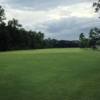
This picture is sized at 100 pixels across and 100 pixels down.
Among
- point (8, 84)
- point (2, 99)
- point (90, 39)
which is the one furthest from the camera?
point (90, 39)

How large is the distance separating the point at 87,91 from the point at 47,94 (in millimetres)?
1744

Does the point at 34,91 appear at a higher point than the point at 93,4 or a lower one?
lower

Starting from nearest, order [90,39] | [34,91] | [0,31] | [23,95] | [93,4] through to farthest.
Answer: [23,95] → [34,91] → [93,4] → [0,31] → [90,39]

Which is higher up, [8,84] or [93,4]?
[93,4]

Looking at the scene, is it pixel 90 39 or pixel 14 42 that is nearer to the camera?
pixel 14 42

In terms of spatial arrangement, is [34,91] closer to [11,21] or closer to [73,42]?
[11,21]

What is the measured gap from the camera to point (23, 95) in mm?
Result: 14820

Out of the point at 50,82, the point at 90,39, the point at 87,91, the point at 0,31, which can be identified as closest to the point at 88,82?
the point at 50,82

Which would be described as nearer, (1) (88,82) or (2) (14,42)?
(1) (88,82)

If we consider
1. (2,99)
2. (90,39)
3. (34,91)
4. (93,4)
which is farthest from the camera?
(90,39)

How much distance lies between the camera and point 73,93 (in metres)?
15.2

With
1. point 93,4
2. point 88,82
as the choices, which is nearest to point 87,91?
point 88,82

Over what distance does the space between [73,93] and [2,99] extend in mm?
2882

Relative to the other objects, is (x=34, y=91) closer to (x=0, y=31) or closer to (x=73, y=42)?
(x=0, y=31)
